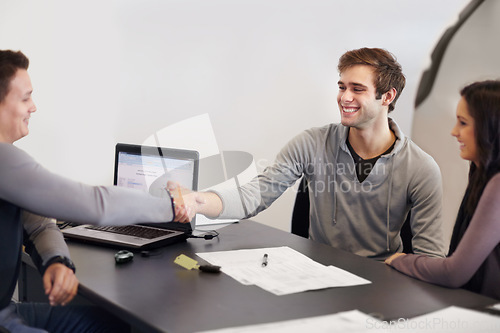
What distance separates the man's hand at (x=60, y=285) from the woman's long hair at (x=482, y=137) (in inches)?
44.0

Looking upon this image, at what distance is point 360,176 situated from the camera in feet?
7.18

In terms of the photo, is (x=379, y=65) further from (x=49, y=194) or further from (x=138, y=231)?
(x=49, y=194)

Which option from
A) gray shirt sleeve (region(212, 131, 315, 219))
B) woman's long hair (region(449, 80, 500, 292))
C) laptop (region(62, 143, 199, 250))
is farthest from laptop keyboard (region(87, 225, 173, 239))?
woman's long hair (region(449, 80, 500, 292))

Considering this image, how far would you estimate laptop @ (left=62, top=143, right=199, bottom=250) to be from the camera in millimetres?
1827

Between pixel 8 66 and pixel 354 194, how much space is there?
4.60ft

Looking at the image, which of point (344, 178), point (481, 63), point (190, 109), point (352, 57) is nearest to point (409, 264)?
point (344, 178)

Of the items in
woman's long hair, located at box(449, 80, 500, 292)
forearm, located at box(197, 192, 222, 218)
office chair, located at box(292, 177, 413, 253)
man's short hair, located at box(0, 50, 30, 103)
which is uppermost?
man's short hair, located at box(0, 50, 30, 103)

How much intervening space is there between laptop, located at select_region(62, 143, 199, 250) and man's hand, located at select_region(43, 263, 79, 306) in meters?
0.34

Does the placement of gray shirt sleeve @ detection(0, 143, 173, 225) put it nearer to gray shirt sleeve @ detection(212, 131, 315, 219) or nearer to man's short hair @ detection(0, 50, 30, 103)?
man's short hair @ detection(0, 50, 30, 103)

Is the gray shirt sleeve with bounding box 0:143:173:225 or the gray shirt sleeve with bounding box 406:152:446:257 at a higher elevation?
the gray shirt sleeve with bounding box 0:143:173:225

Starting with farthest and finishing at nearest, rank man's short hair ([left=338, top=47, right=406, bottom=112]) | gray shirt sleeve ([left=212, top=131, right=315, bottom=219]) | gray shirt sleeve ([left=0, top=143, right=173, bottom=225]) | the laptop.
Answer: man's short hair ([left=338, top=47, right=406, bottom=112]), gray shirt sleeve ([left=212, top=131, right=315, bottom=219]), the laptop, gray shirt sleeve ([left=0, top=143, right=173, bottom=225])

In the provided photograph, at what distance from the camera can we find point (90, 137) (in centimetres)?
257

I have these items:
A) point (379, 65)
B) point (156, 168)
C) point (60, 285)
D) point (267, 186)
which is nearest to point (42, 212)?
point (60, 285)

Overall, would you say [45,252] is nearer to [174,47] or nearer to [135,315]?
[135,315]
